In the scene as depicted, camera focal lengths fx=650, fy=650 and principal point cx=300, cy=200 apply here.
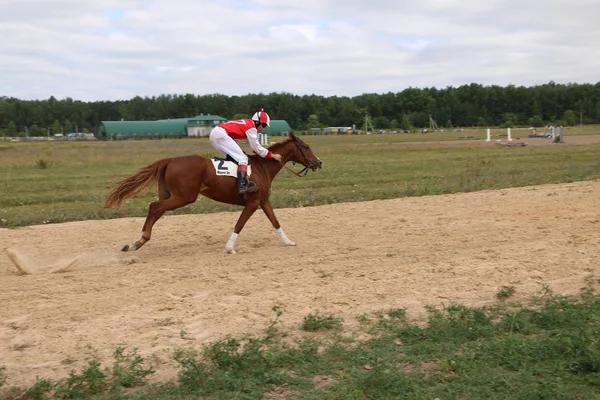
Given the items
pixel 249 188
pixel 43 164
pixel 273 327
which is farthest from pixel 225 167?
pixel 43 164

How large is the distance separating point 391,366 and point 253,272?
399 cm

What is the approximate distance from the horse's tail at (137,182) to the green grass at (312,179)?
15.5 feet

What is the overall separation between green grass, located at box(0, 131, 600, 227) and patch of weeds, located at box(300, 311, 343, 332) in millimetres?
10002

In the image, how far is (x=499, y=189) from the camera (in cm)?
1897

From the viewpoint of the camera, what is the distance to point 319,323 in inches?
287

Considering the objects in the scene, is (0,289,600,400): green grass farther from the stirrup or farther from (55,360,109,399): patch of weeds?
the stirrup

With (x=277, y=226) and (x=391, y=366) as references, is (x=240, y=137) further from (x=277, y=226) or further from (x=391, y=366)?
(x=391, y=366)

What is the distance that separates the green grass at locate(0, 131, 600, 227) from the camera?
17.9m

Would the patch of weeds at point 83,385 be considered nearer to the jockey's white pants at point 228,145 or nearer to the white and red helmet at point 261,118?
the jockey's white pants at point 228,145

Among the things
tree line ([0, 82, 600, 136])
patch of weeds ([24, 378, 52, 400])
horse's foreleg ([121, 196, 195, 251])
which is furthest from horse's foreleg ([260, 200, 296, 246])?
tree line ([0, 82, 600, 136])

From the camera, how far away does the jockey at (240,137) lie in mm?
11711

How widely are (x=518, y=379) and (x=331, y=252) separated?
18.5 ft

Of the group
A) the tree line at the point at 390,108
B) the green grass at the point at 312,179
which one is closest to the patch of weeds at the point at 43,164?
the green grass at the point at 312,179

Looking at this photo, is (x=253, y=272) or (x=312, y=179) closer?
(x=253, y=272)
